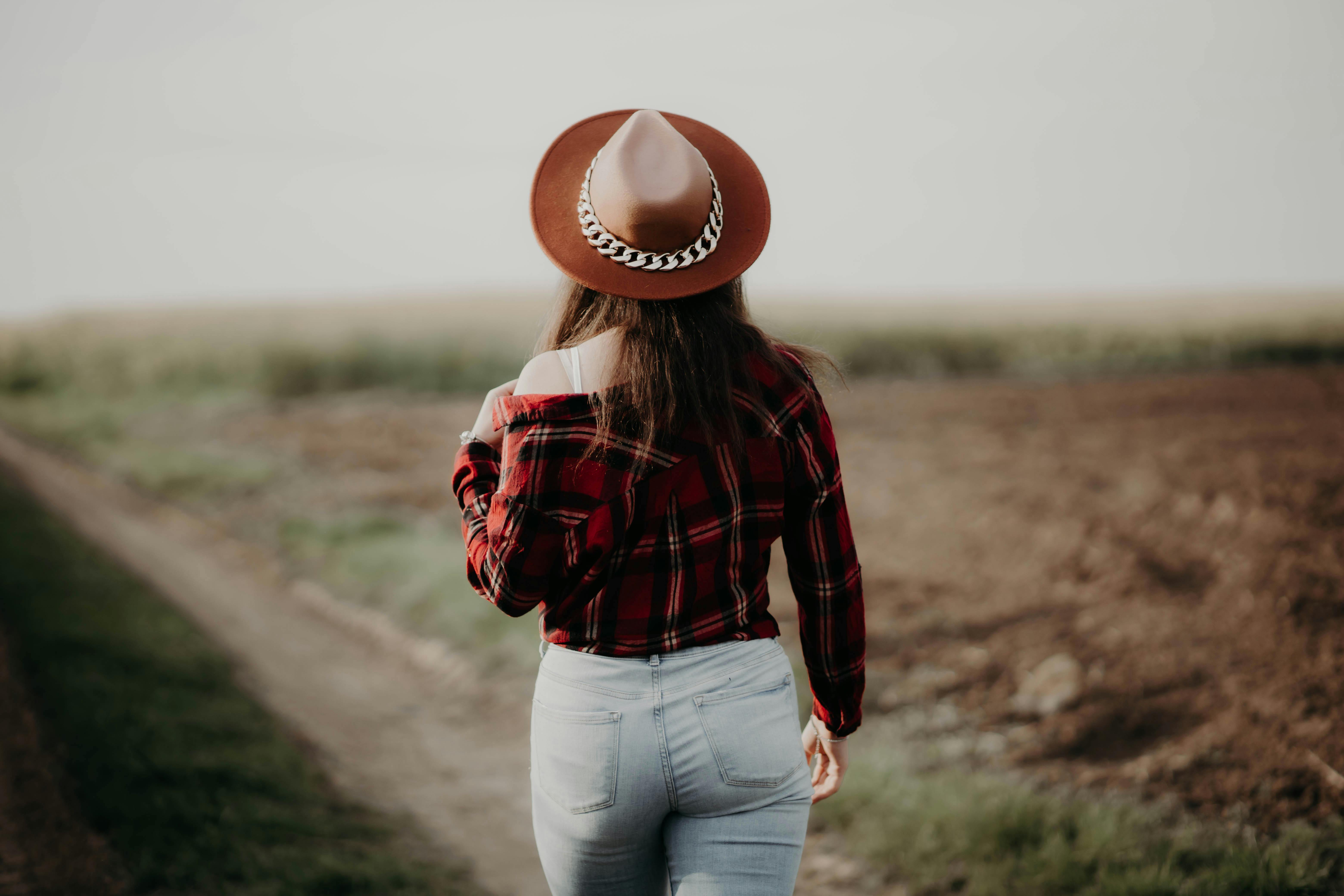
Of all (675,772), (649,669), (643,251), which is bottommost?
(675,772)

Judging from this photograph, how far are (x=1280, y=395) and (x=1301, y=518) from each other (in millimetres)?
8319

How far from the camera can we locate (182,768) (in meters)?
3.57

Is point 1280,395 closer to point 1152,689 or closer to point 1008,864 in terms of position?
point 1152,689

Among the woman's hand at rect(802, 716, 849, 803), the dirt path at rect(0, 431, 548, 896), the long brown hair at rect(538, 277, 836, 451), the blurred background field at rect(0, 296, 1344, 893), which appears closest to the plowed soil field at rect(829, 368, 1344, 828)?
the blurred background field at rect(0, 296, 1344, 893)

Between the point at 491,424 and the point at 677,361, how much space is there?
0.38 metres

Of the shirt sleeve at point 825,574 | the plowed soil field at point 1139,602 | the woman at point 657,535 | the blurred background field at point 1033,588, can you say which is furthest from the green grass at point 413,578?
the woman at point 657,535

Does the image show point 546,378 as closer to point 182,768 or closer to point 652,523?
point 652,523

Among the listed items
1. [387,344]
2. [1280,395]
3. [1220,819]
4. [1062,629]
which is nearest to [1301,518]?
[1062,629]

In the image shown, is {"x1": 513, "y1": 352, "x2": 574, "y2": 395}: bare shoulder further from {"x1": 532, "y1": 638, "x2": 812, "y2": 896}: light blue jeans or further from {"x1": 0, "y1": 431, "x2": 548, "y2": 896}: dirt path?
{"x1": 0, "y1": 431, "x2": 548, "y2": 896}: dirt path

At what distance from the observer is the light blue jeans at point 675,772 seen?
123cm

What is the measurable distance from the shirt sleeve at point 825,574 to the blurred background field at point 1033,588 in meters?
0.25

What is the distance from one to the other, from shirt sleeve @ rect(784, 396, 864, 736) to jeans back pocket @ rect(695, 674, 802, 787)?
13cm

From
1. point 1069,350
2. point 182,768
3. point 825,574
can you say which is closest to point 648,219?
point 825,574

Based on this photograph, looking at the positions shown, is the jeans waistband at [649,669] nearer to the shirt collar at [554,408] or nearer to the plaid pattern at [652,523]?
the plaid pattern at [652,523]
